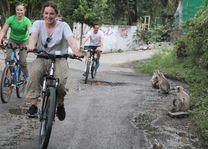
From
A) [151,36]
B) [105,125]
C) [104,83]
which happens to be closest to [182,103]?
[105,125]

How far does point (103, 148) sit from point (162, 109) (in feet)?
12.1

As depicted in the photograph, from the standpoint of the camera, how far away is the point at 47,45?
669cm

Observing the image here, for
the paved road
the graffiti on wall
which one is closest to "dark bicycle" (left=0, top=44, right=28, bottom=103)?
the paved road

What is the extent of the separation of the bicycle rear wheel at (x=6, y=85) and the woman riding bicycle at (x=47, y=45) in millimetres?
2705

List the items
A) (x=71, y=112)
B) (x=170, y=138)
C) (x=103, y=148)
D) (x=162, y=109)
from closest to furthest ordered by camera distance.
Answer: (x=103, y=148) → (x=170, y=138) → (x=71, y=112) → (x=162, y=109)

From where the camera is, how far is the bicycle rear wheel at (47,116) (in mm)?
5860

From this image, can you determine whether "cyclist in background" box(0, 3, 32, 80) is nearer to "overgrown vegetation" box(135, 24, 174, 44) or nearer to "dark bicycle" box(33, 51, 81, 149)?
"dark bicycle" box(33, 51, 81, 149)

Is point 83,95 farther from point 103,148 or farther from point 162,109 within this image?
point 103,148

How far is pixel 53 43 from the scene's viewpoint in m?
6.69

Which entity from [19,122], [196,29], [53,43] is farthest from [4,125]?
[196,29]

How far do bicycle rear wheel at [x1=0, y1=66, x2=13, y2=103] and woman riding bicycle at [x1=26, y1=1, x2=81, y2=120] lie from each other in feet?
8.88

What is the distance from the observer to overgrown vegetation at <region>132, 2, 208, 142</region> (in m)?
9.34

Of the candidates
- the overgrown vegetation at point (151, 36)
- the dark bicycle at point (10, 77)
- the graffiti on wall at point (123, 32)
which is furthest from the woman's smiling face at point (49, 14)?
the overgrown vegetation at point (151, 36)

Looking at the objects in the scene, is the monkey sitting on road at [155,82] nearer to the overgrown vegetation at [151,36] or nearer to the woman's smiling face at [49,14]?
the woman's smiling face at [49,14]
